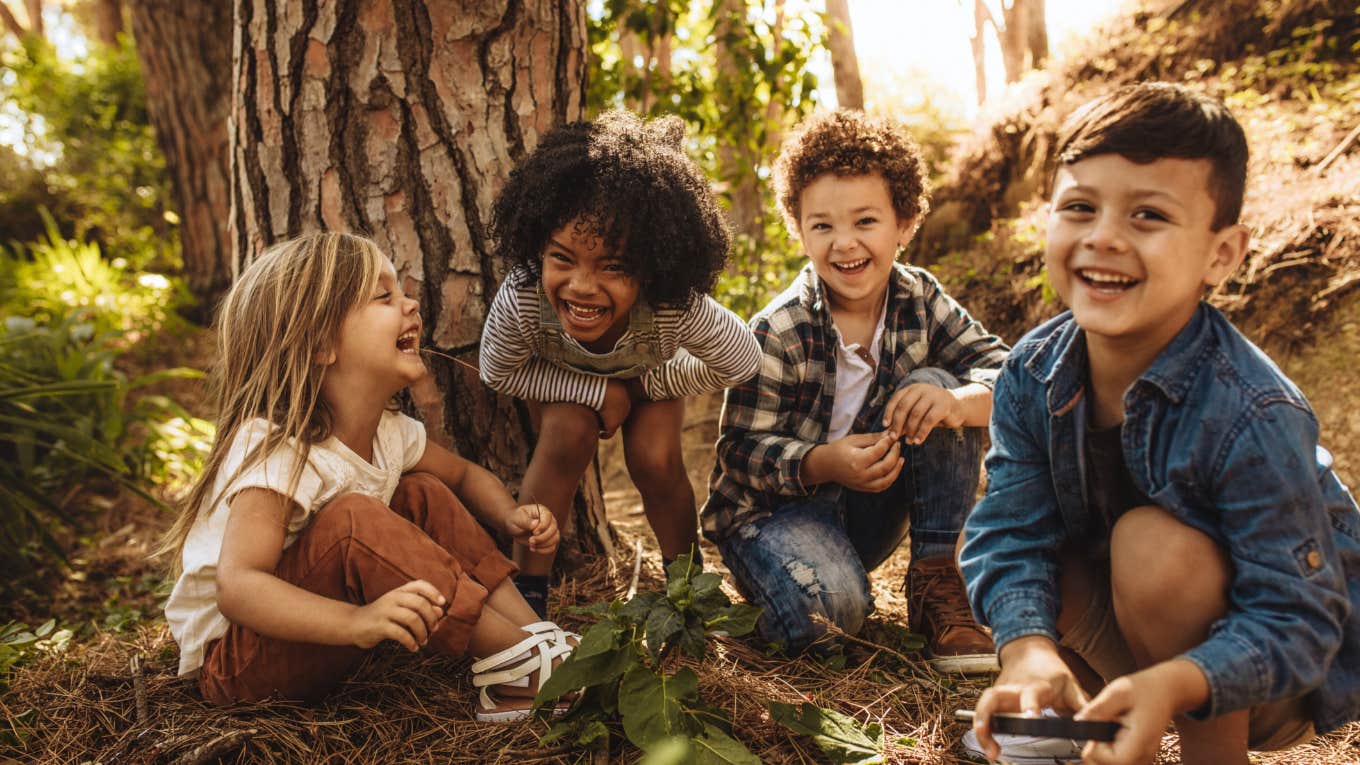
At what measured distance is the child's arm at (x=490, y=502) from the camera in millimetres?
2223

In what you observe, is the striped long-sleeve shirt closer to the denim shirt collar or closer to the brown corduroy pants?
the brown corduroy pants

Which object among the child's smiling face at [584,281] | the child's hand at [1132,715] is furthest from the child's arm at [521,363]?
the child's hand at [1132,715]

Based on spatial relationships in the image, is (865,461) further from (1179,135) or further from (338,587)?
(338,587)

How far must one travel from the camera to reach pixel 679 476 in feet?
8.52

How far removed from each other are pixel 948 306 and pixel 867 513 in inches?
24.9

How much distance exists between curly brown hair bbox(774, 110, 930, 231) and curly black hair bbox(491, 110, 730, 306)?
38cm

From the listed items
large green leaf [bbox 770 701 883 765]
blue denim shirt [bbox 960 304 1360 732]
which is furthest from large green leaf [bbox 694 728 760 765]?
blue denim shirt [bbox 960 304 1360 732]

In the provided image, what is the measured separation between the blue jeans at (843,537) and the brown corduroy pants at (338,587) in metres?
0.79

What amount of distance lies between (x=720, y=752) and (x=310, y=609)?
0.81 metres

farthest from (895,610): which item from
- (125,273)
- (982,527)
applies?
(125,273)

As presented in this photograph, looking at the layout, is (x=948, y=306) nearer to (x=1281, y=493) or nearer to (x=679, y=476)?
(x=679, y=476)

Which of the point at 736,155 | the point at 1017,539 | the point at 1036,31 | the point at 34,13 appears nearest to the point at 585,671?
the point at 1017,539

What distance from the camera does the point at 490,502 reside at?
2.35m

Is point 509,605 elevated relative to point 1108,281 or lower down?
lower down
